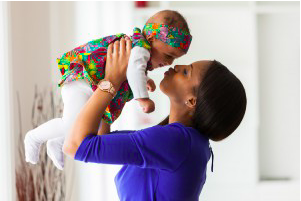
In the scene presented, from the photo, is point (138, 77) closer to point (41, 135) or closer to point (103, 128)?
point (103, 128)

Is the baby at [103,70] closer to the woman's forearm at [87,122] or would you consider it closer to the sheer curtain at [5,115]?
the woman's forearm at [87,122]

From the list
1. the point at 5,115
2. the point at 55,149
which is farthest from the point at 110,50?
the point at 5,115

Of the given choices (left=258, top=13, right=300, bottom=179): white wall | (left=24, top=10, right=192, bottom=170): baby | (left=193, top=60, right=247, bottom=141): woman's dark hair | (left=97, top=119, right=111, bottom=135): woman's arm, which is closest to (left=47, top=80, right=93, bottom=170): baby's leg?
(left=24, top=10, right=192, bottom=170): baby

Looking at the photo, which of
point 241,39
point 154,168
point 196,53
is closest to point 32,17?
point 196,53

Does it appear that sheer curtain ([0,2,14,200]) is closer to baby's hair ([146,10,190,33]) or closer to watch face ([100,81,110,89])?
baby's hair ([146,10,190,33])

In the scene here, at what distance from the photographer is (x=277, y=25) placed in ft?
13.2

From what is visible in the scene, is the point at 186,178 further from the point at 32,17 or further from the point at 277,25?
the point at 277,25

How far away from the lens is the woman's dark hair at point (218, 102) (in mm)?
1484

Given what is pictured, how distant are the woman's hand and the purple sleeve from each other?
170 mm

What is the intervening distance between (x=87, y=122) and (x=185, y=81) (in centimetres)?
39

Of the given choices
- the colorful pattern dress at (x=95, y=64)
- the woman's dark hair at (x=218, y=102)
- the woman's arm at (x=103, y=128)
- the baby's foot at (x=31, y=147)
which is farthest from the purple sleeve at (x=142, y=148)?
the baby's foot at (x=31, y=147)

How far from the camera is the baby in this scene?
1509 mm

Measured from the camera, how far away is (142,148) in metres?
1.35

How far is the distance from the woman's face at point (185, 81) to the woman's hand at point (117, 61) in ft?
0.52
